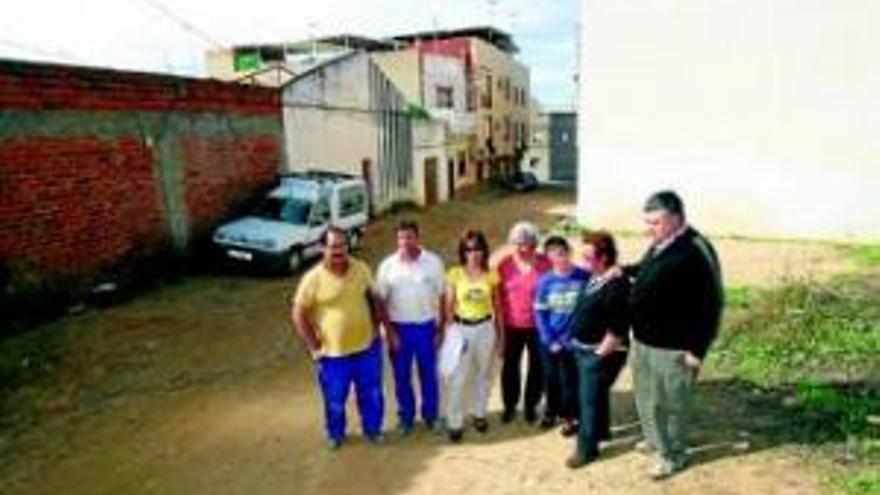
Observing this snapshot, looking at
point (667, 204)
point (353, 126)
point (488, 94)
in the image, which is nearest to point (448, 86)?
point (488, 94)

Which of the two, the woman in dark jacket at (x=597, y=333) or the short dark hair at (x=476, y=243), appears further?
the short dark hair at (x=476, y=243)

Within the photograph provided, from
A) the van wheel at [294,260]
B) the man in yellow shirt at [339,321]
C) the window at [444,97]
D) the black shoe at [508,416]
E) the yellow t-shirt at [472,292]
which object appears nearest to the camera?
the man in yellow shirt at [339,321]

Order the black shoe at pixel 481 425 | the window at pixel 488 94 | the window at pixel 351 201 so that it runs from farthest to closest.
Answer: the window at pixel 488 94 → the window at pixel 351 201 → the black shoe at pixel 481 425

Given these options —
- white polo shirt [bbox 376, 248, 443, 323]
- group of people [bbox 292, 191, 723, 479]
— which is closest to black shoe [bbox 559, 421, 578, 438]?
group of people [bbox 292, 191, 723, 479]

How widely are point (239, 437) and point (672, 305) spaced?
13.7ft

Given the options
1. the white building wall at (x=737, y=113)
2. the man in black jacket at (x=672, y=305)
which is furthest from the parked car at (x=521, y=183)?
the man in black jacket at (x=672, y=305)

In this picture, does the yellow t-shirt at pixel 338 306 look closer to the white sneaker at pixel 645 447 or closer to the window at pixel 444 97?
the white sneaker at pixel 645 447

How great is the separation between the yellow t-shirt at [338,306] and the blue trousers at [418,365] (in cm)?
35

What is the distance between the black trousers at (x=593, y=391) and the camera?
6.34 m

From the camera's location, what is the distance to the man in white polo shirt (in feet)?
22.8

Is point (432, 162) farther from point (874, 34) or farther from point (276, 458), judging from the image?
point (276, 458)

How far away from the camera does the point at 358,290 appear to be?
687 cm

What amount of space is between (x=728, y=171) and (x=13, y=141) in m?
13.9

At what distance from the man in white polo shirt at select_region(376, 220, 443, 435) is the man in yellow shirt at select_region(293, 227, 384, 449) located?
0.14 m
